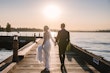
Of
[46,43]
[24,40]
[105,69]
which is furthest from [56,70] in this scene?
[24,40]

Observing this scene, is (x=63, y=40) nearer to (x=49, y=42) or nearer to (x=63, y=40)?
(x=63, y=40)

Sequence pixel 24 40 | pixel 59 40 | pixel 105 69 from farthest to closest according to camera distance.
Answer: pixel 24 40
pixel 59 40
pixel 105 69

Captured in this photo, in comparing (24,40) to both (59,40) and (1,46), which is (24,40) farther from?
(59,40)

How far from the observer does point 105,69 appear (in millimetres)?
11211

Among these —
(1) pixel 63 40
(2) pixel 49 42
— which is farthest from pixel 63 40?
(2) pixel 49 42

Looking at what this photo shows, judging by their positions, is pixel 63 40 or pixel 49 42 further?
pixel 63 40

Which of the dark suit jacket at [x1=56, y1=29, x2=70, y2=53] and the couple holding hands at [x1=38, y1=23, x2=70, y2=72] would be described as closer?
the couple holding hands at [x1=38, y1=23, x2=70, y2=72]

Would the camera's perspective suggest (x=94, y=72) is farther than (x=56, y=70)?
No

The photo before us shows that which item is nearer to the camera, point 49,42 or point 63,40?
point 49,42

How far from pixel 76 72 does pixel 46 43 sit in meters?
2.09

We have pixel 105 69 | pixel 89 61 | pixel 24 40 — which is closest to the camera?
pixel 105 69

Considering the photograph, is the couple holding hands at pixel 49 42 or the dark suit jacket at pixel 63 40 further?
the dark suit jacket at pixel 63 40

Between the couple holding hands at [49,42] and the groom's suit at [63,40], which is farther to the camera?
the groom's suit at [63,40]

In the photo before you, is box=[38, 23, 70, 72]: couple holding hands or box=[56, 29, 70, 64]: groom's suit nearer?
box=[38, 23, 70, 72]: couple holding hands
